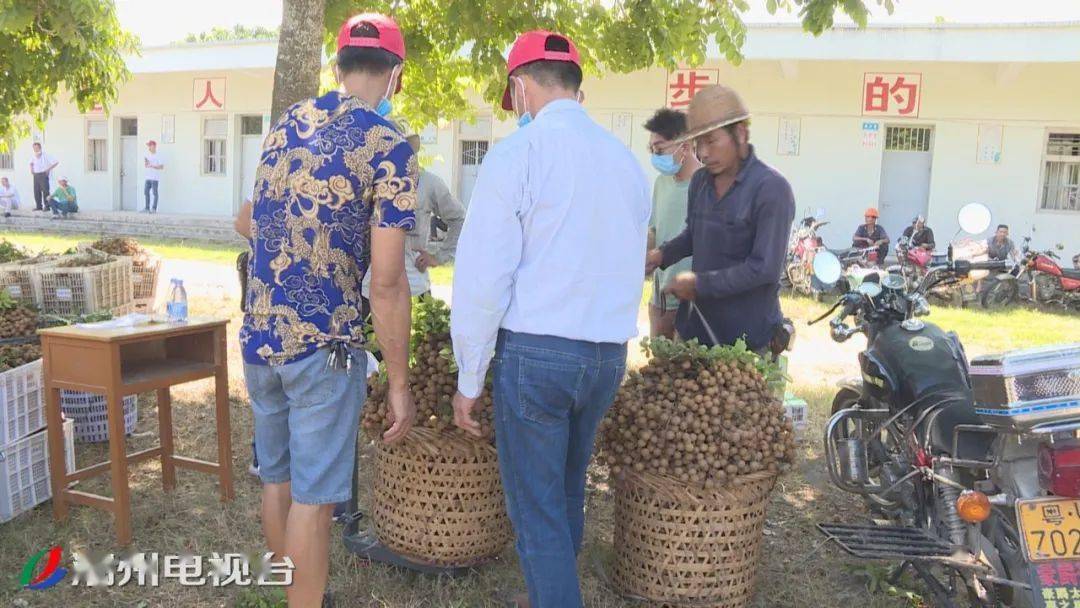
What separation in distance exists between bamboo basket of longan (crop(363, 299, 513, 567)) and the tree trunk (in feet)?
5.72

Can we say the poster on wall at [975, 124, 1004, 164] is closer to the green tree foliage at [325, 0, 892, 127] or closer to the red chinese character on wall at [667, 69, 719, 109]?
the red chinese character on wall at [667, 69, 719, 109]

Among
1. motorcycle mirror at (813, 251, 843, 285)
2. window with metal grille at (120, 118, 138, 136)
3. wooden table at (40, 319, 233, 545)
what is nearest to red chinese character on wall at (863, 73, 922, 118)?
motorcycle mirror at (813, 251, 843, 285)

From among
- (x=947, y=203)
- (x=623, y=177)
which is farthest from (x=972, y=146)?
(x=623, y=177)

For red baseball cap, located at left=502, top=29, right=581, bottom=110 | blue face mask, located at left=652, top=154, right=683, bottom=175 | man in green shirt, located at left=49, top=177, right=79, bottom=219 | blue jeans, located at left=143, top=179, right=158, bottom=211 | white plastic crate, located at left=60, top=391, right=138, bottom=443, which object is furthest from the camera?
man in green shirt, located at left=49, top=177, right=79, bottom=219

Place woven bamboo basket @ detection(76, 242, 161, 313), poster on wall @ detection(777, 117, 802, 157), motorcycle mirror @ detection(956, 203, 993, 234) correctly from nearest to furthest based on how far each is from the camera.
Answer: motorcycle mirror @ detection(956, 203, 993, 234)
woven bamboo basket @ detection(76, 242, 161, 313)
poster on wall @ detection(777, 117, 802, 157)

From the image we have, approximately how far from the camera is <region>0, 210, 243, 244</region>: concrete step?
18.3 metres

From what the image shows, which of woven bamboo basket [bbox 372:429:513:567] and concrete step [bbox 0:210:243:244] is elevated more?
concrete step [bbox 0:210:243:244]

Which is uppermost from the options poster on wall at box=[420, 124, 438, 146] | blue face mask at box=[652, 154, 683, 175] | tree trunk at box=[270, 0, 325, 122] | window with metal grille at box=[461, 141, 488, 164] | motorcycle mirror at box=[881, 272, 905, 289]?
poster on wall at box=[420, 124, 438, 146]

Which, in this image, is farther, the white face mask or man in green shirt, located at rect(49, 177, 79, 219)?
man in green shirt, located at rect(49, 177, 79, 219)

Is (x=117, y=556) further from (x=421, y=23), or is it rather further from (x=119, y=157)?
(x=119, y=157)

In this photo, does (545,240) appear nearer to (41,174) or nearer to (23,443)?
(23,443)

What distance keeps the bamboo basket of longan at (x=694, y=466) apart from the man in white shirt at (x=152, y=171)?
1974 cm

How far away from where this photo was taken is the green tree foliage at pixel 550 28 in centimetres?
525

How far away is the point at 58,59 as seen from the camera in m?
6.47
